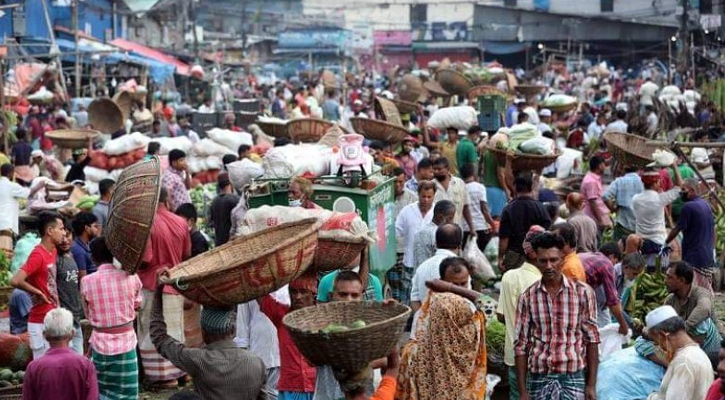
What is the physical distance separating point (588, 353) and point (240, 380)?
1893mm

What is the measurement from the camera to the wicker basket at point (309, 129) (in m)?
16.2

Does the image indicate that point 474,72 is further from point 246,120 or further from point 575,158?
point 575,158

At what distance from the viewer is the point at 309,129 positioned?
1633 centimetres

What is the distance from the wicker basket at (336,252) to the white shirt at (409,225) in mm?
2962

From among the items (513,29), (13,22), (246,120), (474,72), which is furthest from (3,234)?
(513,29)

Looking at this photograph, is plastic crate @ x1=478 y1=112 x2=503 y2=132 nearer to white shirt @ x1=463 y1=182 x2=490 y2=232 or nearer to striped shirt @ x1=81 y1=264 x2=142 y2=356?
white shirt @ x1=463 y1=182 x2=490 y2=232

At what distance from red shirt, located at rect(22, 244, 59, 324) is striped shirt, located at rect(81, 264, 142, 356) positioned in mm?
764

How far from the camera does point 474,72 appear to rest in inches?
1065

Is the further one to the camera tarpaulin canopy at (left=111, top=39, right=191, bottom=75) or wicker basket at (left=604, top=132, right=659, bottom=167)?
tarpaulin canopy at (left=111, top=39, right=191, bottom=75)

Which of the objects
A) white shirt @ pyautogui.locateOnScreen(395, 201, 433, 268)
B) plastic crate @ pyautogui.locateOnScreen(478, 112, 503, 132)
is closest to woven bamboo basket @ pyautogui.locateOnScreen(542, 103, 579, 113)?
plastic crate @ pyautogui.locateOnScreen(478, 112, 503, 132)

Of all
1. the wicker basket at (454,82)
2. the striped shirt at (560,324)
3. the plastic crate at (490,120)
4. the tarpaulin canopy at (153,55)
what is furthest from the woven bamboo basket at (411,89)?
the striped shirt at (560,324)

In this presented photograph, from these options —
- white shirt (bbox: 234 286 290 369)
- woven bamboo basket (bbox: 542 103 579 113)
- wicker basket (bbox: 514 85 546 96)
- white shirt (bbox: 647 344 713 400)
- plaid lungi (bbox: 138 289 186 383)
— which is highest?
wicker basket (bbox: 514 85 546 96)

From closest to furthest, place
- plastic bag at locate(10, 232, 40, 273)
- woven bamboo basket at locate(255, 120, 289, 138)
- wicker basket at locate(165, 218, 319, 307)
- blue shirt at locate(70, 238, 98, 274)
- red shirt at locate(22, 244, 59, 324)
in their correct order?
1. wicker basket at locate(165, 218, 319, 307)
2. red shirt at locate(22, 244, 59, 324)
3. blue shirt at locate(70, 238, 98, 274)
4. plastic bag at locate(10, 232, 40, 273)
5. woven bamboo basket at locate(255, 120, 289, 138)

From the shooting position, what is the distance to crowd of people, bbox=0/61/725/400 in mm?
6270
